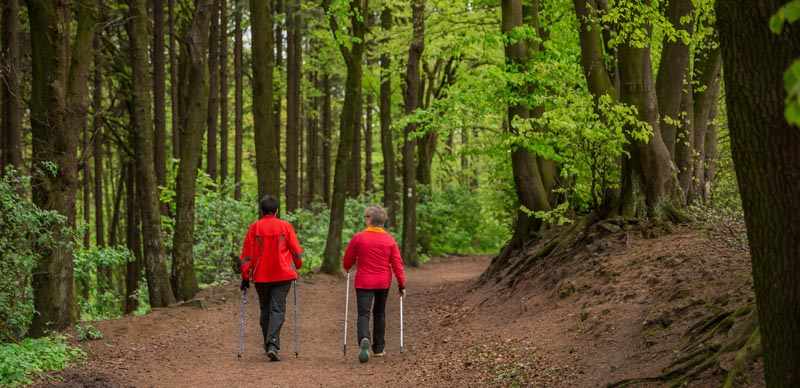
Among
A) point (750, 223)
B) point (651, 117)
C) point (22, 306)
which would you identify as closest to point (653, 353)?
point (750, 223)

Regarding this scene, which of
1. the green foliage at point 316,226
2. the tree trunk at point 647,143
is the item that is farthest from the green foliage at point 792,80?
the green foliage at point 316,226

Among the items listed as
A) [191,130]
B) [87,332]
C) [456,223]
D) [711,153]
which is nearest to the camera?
[87,332]

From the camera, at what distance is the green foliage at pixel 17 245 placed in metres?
9.41

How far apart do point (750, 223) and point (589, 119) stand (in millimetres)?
7769

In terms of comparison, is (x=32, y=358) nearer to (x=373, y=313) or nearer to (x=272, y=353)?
(x=272, y=353)

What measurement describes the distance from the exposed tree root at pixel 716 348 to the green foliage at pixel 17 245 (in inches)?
278

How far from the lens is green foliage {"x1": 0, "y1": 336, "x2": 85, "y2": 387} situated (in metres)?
7.80

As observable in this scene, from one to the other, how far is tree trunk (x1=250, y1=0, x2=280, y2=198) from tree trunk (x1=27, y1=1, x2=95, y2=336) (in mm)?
5474

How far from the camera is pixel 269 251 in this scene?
10.5 meters

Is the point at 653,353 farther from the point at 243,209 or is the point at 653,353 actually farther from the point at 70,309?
the point at 243,209

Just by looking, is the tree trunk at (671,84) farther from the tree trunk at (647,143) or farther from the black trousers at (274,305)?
the black trousers at (274,305)

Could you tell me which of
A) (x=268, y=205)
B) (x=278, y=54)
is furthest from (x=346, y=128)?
(x=278, y=54)

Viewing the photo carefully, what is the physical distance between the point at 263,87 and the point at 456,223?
62.6 ft

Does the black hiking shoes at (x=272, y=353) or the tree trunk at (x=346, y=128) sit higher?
the tree trunk at (x=346, y=128)
